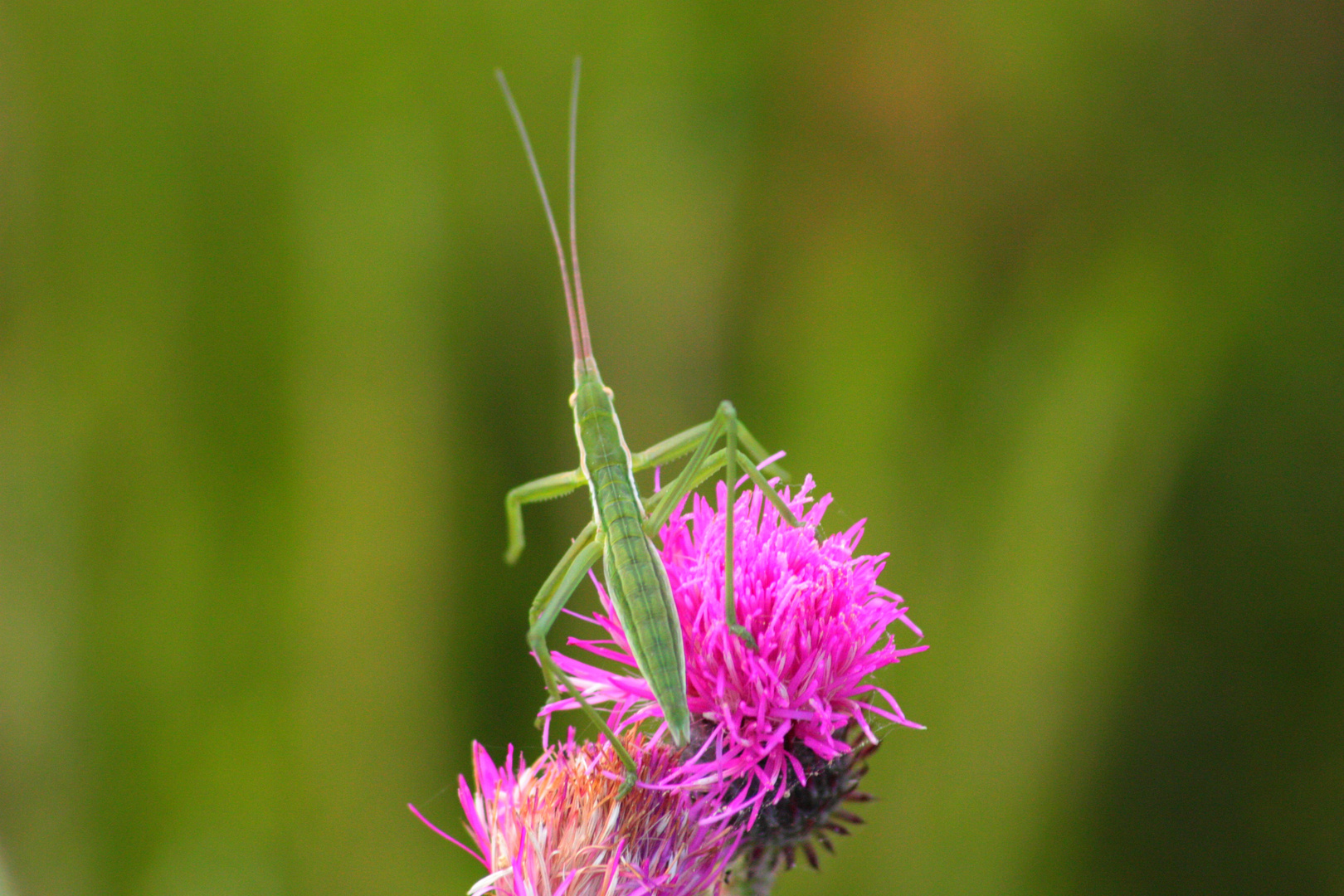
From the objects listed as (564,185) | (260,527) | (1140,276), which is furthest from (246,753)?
(1140,276)

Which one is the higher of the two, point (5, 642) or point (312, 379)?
point (312, 379)

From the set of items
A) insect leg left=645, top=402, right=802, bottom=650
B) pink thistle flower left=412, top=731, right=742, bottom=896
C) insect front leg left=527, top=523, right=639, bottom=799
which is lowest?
pink thistle flower left=412, top=731, right=742, bottom=896

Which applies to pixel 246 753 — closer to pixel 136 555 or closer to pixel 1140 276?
pixel 136 555

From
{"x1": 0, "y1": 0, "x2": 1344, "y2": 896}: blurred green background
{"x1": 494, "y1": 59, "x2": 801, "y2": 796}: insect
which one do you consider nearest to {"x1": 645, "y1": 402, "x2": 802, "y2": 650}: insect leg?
{"x1": 494, "y1": 59, "x2": 801, "y2": 796}: insect

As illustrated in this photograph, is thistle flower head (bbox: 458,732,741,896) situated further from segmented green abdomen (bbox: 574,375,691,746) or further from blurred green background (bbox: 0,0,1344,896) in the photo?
blurred green background (bbox: 0,0,1344,896)

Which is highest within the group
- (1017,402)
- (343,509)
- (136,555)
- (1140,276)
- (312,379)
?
(1140,276)

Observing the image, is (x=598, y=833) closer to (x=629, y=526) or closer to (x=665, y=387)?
(x=629, y=526)
